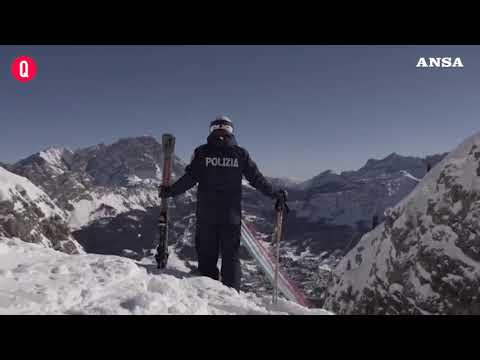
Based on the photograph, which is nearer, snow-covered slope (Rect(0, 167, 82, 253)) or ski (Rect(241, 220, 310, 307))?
ski (Rect(241, 220, 310, 307))

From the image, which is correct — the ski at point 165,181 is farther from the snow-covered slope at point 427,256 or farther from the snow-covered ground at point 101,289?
the snow-covered slope at point 427,256

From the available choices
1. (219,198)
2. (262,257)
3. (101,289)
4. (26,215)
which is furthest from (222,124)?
(26,215)

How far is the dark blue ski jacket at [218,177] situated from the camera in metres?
7.49

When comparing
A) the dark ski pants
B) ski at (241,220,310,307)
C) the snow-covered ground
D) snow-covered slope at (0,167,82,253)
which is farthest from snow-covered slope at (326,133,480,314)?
snow-covered slope at (0,167,82,253)

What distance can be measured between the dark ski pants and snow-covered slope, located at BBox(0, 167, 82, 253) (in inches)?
2102

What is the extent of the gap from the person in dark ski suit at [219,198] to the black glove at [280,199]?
2.81 ft

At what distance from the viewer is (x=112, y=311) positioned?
4.35 m

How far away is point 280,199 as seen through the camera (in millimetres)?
7910

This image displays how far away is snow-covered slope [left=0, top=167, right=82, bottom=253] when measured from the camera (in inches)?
2196

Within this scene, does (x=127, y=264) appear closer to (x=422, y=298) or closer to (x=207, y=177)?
(x=207, y=177)

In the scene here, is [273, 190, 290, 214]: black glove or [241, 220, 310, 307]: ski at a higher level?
[273, 190, 290, 214]: black glove

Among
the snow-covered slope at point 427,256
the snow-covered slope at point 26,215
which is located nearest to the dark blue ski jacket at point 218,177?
the snow-covered slope at point 427,256

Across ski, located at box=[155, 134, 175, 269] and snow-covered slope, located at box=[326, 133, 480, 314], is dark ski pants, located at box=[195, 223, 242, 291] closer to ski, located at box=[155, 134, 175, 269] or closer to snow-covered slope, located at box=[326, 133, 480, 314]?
ski, located at box=[155, 134, 175, 269]
